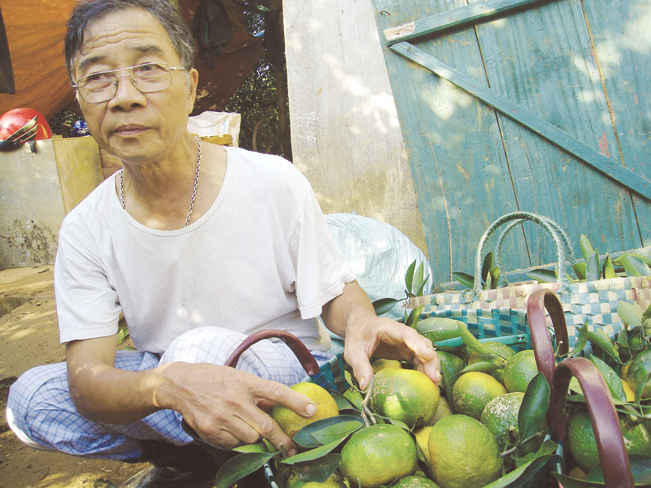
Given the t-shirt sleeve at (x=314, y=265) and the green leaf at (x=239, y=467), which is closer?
the green leaf at (x=239, y=467)

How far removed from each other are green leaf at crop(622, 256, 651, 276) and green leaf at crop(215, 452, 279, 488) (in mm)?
1387

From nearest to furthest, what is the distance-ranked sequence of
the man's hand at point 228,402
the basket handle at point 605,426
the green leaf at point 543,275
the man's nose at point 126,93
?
the basket handle at point 605,426 → the man's hand at point 228,402 → the man's nose at point 126,93 → the green leaf at point 543,275

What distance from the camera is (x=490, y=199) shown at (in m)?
2.58

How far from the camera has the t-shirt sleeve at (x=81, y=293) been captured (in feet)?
4.42

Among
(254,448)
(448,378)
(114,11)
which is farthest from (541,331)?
(114,11)

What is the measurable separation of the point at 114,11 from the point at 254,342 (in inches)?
42.8

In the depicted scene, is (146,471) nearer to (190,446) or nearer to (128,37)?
(190,446)

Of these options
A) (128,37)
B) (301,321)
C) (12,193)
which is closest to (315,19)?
(128,37)

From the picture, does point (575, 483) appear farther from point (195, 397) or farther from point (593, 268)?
point (593, 268)

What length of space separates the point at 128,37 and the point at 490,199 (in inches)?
80.4

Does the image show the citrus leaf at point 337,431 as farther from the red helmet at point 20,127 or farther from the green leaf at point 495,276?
the red helmet at point 20,127

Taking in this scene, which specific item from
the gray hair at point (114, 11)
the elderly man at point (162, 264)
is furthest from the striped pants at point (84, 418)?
the gray hair at point (114, 11)

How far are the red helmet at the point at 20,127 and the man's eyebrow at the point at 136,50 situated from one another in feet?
14.4

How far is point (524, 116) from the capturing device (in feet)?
8.00
